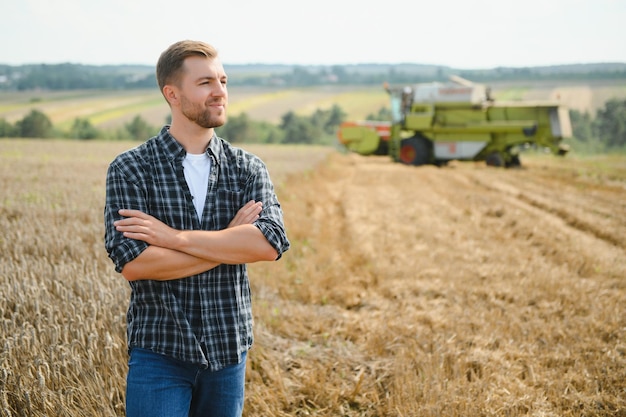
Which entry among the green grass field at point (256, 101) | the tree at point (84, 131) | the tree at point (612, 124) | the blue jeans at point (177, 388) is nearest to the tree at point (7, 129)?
the green grass field at point (256, 101)

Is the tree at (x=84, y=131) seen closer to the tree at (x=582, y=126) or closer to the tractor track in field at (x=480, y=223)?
the tree at (x=582, y=126)

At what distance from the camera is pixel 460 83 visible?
76.1ft

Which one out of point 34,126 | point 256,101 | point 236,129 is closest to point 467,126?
point 236,129

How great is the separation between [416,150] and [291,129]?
3586 cm

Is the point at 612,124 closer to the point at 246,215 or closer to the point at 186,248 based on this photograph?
the point at 246,215

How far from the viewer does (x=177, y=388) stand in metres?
2.12

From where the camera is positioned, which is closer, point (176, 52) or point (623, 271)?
point (176, 52)

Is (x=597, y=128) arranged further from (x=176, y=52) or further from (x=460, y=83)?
(x=176, y=52)

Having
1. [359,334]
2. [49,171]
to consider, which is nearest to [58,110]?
[49,171]

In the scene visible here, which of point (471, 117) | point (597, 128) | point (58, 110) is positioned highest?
point (58, 110)

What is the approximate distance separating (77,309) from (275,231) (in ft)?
6.25

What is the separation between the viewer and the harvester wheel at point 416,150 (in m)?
22.7

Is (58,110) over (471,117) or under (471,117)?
over

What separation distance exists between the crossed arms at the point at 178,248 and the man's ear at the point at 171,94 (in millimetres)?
441
